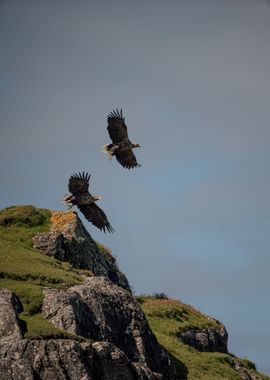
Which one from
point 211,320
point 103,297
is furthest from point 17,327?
point 211,320

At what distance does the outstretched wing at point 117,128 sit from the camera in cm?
5878

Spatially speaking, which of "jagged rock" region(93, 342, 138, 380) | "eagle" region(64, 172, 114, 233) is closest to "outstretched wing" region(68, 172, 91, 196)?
"eagle" region(64, 172, 114, 233)

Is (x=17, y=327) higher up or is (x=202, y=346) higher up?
(x=202, y=346)

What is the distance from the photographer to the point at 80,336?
45531mm

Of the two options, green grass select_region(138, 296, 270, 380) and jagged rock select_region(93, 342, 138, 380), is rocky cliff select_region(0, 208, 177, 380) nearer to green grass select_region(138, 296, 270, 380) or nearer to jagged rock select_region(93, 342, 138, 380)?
jagged rock select_region(93, 342, 138, 380)

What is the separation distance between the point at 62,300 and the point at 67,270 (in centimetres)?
1043

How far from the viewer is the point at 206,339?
65.2 meters

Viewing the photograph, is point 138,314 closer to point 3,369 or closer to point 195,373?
point 195,373

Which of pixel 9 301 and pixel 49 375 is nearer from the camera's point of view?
pixel 49 375

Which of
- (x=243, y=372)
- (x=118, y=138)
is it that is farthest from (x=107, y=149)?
(x=243, y=372)

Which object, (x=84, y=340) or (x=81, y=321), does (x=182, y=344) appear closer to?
(x=81, y=321)

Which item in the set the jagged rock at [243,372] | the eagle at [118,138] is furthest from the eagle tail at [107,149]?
the jagged rock at [243,372]

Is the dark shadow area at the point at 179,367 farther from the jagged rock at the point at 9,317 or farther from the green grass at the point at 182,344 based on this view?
the jagged rock at the point at 9,317

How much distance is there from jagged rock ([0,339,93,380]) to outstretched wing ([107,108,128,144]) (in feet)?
59.2
